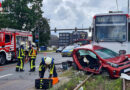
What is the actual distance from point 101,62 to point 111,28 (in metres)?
4.75

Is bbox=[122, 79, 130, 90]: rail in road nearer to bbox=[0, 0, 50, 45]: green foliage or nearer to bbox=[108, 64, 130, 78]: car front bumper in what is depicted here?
bbox=[108, 64, 130, 78]: car front bumper

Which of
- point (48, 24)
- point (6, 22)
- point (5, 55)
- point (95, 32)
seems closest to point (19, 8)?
point (6, 22)

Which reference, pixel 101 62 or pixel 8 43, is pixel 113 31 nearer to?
pixel 101 62

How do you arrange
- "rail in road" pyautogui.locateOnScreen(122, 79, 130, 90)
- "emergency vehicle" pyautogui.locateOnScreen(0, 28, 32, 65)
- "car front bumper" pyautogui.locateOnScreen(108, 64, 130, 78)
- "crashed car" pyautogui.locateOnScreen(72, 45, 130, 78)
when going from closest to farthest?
"rail in road" pyautogui.locateOnScreen(122, 79, 130, 90) < "car front bumper" pyautogui.locateOnScreen(108, 64, 130, 78) < "crashed car" pyautogui.locateOnScreen(72, 45, 130, 78) < "emergency vehicle" pyautogui.locateOnScreen(0, 28, 32, 65)

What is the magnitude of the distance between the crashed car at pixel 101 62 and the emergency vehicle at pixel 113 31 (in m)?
2.40

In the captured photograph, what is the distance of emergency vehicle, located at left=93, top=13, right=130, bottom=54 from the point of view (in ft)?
45.5

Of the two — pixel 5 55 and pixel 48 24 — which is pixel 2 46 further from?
pixel 48 24

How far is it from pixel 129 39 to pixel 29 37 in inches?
446

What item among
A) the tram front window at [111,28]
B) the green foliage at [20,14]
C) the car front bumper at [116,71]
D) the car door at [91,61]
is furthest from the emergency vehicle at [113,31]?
the green foliage at [20,14]

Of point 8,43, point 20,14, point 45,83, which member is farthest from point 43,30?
point 45,83

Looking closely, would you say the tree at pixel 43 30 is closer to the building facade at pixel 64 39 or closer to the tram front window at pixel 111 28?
the building facade at pixel 64 39

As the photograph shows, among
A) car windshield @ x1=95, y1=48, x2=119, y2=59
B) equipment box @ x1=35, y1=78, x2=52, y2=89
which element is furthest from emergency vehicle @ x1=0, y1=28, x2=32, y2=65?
equipment box @ x1=35, y1=78, x2=52, y2=89

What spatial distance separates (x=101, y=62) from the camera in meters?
10.1

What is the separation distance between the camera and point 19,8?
4525 cm
